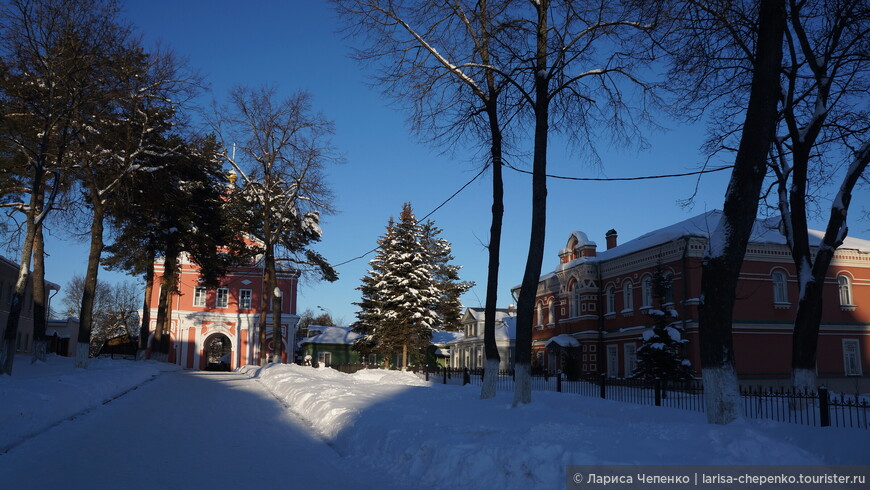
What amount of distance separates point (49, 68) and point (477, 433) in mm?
16756

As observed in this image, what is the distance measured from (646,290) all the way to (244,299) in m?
33.2

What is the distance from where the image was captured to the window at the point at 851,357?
3447 centimetres

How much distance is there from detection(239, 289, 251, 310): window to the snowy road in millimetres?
39916

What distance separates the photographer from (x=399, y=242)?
46.2 m

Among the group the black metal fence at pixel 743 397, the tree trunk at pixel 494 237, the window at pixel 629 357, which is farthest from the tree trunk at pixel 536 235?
the window at pixel 629 357

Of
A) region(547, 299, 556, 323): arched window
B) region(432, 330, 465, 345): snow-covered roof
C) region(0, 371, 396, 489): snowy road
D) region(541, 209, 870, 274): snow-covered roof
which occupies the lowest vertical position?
region(0, 371, 396, 489): snowy road

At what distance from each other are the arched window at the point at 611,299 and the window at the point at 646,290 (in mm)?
2983

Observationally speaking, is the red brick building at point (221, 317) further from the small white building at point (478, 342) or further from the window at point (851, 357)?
the window at point (851, 357)

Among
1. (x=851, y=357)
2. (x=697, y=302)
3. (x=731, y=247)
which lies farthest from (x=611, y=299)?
(x=731, y=247)

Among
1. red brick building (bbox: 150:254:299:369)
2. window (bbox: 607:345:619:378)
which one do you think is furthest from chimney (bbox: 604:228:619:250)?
red brick building (bbox: 150:254:299:369)

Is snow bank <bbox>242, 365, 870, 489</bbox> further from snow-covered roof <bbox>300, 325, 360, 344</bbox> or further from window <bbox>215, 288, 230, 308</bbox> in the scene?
snow-covered roof <bbox>300, 325, 360, 344</bbox>

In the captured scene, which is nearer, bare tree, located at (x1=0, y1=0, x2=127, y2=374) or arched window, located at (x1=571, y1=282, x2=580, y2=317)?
bare tree, located at (x1=0, y1=0, x2=127, y2=374)

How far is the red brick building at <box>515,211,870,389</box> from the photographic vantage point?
32000 millimetres

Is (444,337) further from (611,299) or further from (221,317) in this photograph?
(611,299)
